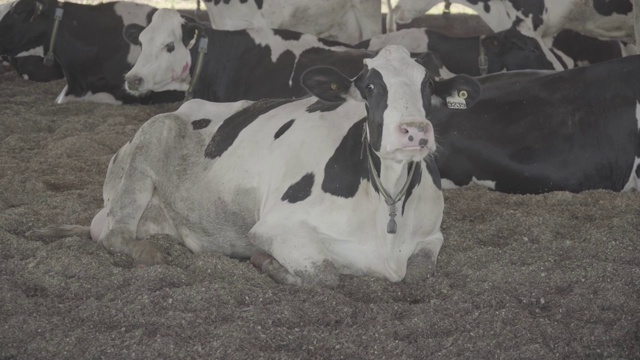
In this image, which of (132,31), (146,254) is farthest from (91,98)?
(146,254)

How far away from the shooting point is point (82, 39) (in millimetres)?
10805

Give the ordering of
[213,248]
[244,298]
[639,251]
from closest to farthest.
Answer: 1. [244,298]
2. [639,251]
3. [213,248]

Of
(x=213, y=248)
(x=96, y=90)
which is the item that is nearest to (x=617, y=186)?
(x=213, y=248)

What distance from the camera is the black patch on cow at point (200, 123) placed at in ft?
19.7

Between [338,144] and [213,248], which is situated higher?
[338,144]

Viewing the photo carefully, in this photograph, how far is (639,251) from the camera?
5191mm

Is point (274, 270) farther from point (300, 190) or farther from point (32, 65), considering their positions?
point (32, 65)

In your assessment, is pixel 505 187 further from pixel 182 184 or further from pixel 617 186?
pixel 182 184

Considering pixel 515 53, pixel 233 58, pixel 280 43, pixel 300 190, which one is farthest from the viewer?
pixel 515 53

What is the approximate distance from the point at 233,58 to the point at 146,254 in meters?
3.42

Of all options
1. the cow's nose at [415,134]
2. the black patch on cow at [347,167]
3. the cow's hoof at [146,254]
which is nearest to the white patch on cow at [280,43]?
the cow's hoof at [146,254]

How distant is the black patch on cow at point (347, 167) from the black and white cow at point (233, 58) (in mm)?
2944

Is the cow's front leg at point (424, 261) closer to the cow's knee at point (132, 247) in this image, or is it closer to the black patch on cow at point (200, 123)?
the cow's knee at point (132, 247)

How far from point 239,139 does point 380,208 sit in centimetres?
118
